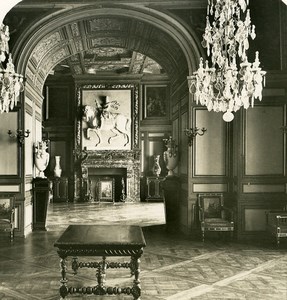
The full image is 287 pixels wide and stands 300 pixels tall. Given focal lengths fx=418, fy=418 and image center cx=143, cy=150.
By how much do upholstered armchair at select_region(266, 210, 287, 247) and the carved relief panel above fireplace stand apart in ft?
29.5

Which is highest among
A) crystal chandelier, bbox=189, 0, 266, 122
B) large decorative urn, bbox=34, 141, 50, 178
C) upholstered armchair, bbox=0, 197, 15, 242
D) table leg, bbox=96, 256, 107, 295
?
crystal chandelier, bbox=189, 0, 266, 122

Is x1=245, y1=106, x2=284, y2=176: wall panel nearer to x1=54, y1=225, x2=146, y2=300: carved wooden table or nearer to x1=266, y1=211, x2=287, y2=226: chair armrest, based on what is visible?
x1=266, y1=211, x2=287, y2=226: chair armrest

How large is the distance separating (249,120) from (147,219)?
4422 millimetres

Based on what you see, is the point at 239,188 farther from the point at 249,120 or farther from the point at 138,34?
the point at 138,34

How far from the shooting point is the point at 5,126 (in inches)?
356

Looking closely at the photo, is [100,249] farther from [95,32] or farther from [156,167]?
[156,167]

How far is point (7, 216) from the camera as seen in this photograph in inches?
338

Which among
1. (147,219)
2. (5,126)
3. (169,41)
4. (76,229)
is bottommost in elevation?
(147,219)

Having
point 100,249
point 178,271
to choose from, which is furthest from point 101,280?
point 178,271

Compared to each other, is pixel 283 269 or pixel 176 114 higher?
pixel 176 114

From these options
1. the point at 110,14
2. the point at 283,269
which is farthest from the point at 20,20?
the point at 283,269

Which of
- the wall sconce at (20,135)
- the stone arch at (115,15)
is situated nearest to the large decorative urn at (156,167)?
the stone arch at (115,15)

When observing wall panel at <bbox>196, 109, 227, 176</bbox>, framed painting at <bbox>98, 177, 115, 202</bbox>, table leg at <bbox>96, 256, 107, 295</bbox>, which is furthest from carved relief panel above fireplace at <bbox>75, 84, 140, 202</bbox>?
table leg at <bbox>96, 256, 107, 295</bbox>

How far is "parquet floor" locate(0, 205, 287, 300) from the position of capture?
198 inches
